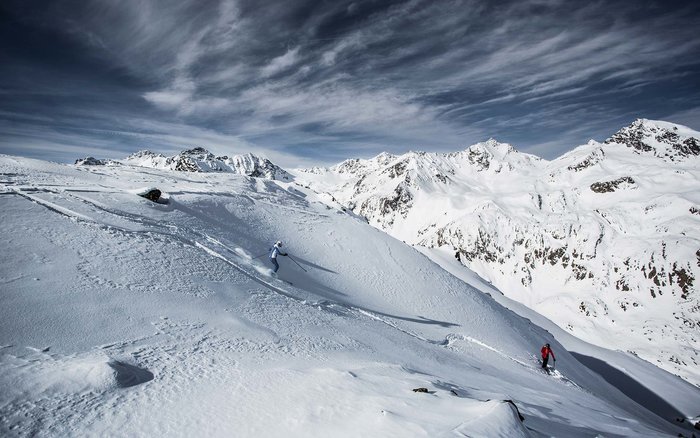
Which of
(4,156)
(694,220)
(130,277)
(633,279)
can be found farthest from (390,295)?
(694,220)

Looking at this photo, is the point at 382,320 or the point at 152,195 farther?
the point at 152,195

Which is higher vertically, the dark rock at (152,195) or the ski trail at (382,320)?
the dark rock at (152,195)

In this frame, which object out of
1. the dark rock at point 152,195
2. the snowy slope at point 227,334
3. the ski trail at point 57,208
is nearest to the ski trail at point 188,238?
the ski trail at point 57,208

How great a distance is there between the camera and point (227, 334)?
11.2 metres

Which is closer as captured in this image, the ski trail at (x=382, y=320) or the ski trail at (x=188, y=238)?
the ski trail at (x=188, y=238)

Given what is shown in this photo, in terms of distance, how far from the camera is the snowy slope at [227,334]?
6.83 metres

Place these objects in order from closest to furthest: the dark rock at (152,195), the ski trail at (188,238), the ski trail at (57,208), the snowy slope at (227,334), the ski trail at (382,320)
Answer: the snowy slope at (227,334) → the ski trail at (57,208) → the ski trail at (188,238) → the ski trail at (382,320) → the dark rock at (152,195)


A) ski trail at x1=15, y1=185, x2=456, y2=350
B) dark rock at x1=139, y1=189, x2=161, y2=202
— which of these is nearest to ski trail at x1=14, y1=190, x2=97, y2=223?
ski trail at x1=15, y1=185, x2=456, y2=350

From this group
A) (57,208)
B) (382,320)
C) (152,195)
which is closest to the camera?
(57,208)

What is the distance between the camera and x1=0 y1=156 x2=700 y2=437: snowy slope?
22.4 feet

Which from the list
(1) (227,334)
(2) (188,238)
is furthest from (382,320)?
(2) (188,238)

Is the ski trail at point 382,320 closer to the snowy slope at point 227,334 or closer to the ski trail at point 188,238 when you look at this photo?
the ski trail at point 188,238

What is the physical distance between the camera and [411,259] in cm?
2767

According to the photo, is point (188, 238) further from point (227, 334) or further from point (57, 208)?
point (227, 334)
